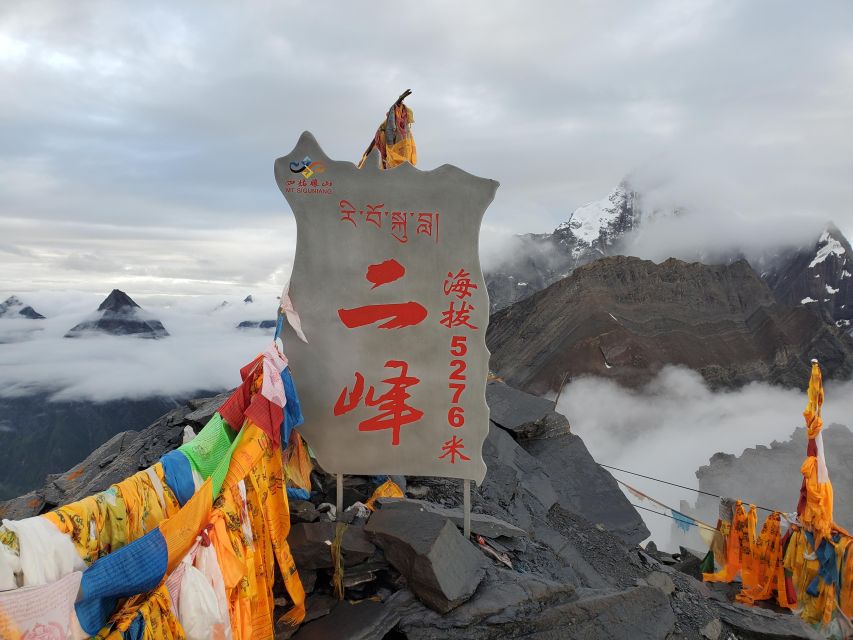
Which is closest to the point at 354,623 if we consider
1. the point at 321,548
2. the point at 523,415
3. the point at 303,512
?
the point at 321,548

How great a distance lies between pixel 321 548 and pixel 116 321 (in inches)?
7221

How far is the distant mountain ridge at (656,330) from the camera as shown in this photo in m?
65.3

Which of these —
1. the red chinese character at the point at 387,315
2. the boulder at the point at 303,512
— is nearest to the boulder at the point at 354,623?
the boulder at the point at 303,512

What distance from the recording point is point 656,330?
72.6 m

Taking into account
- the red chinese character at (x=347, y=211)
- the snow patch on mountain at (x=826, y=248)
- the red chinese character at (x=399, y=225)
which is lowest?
the red chinese character at (x=399, y=225)

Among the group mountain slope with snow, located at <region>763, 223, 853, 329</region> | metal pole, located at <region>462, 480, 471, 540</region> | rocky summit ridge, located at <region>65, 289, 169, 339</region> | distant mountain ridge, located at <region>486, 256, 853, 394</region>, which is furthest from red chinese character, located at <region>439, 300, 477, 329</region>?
rocky summit ridge, located at <region>65, 289, 169, 339</region>

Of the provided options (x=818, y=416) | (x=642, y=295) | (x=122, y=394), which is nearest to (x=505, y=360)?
(x=642, y=295)

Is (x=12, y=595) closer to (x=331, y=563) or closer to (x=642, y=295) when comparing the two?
(x=331, y=563)

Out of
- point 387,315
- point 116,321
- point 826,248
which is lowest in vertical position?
point 116,321

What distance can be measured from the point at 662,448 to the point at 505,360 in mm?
27289

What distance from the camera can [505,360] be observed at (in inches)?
2488

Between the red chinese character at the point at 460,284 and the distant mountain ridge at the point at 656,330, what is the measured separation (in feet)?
186

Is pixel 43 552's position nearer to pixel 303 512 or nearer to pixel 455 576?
pixel 303 512

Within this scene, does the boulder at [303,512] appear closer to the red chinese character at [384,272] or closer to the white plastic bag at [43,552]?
the white plastic bag at [43,552]
